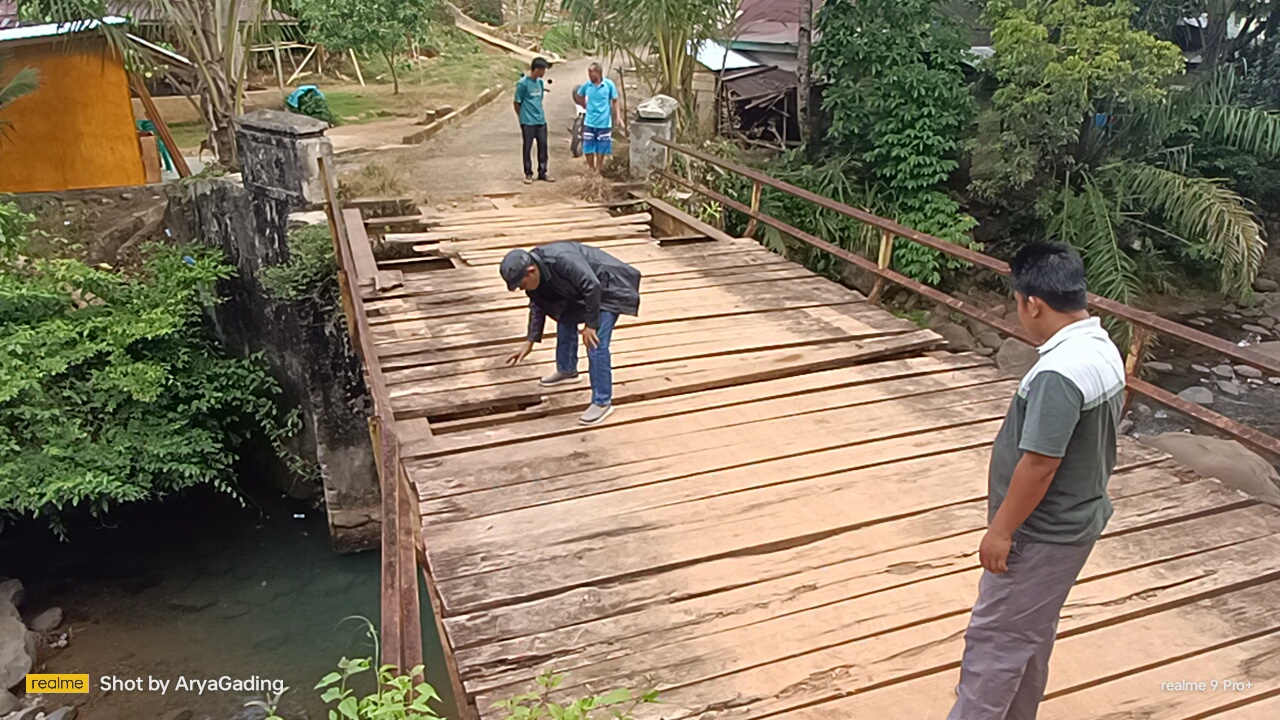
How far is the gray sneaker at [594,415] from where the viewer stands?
5.60 meters

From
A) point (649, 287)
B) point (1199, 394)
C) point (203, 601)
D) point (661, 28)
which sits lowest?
point (203, 601)

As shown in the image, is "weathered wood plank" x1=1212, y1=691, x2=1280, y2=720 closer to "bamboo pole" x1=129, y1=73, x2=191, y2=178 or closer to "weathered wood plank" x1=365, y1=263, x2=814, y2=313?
"weathered wood plank" x1=365, y1=263, x2=814, y2=313

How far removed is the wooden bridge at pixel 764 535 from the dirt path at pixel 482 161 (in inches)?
170

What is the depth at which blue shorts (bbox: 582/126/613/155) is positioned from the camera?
37.3 feet

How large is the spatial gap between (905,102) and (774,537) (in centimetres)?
986

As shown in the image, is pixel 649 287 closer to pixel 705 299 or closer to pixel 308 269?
pixel 705 299

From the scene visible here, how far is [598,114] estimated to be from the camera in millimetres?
11148

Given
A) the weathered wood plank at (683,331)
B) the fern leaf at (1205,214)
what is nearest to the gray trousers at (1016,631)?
the weathered wood plank at (683,331)

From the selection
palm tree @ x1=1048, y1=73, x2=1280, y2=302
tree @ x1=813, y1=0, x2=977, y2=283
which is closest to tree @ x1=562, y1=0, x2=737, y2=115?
tree @ x1=813, y1=0, x2=977, y2=283

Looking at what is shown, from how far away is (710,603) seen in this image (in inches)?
159

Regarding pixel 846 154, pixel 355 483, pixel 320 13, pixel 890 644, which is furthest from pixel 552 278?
pixel 320 13

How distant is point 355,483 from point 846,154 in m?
8.40

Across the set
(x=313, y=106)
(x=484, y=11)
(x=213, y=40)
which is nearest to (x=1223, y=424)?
(x=213, y=40)

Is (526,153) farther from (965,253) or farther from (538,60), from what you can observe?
(965,253)
